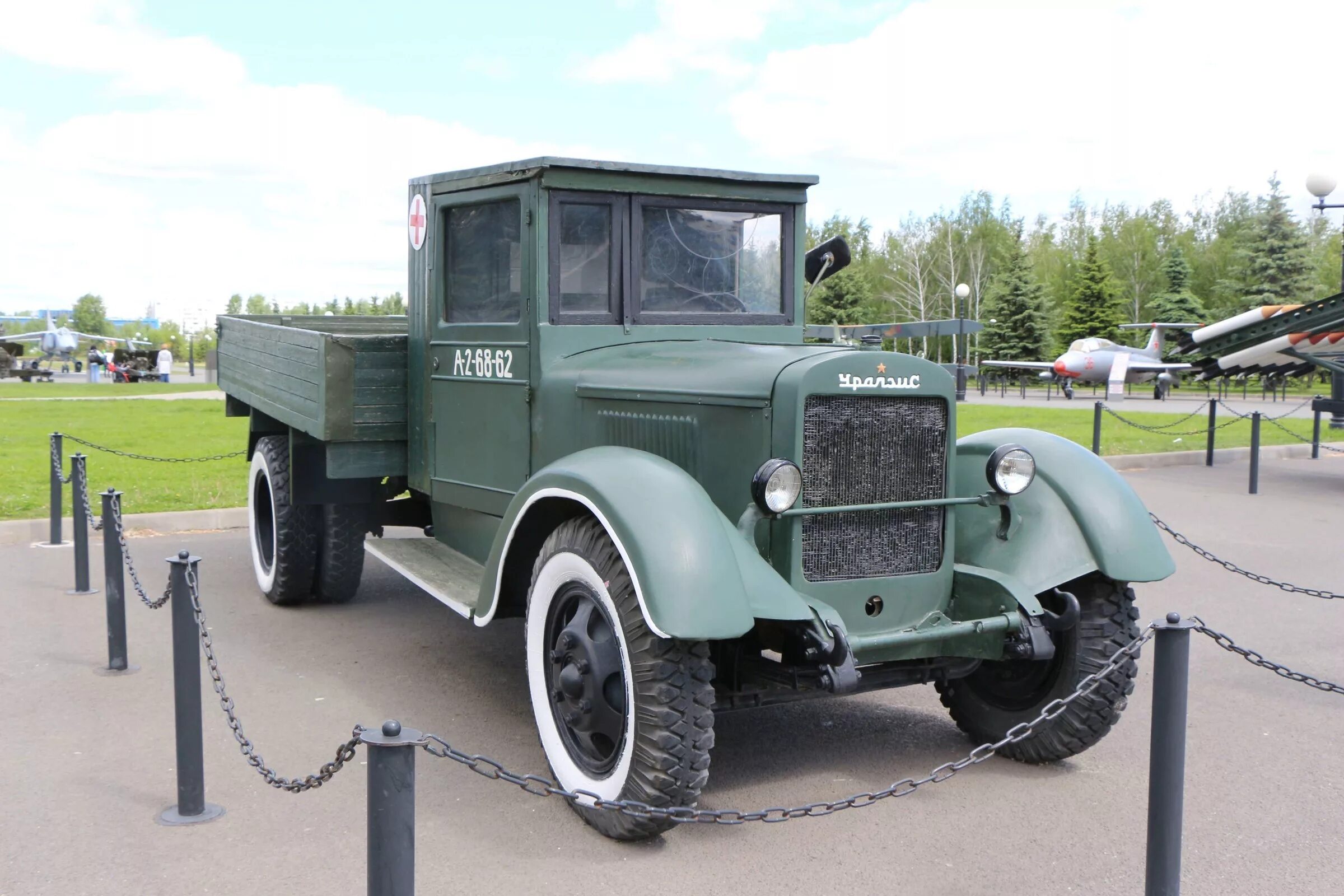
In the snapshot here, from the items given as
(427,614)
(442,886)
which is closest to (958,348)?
(427,614)

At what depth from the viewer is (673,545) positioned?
3586 millimetres

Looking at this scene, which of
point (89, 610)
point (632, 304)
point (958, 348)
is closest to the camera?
point (632, 304)

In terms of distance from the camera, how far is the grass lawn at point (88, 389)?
2875 centimetres

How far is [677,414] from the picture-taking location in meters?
4.37

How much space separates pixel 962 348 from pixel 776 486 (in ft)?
163

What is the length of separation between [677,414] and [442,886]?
1821mm

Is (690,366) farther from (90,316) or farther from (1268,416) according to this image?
(90,316)

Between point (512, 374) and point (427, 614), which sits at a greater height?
point (512, 374)

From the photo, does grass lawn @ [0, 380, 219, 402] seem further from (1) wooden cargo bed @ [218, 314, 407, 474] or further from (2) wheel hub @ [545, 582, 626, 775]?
(2) wheel hub @ [545, 582, 626, 775]

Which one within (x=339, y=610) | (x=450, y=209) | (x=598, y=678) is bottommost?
(x=339, y=610)

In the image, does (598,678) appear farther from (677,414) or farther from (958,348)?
(958,348)

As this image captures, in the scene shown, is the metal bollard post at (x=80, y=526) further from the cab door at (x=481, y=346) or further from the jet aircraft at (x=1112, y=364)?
the jet aircraft at (x=1112, y=364)

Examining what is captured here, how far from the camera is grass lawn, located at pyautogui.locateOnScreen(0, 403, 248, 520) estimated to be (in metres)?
10.5

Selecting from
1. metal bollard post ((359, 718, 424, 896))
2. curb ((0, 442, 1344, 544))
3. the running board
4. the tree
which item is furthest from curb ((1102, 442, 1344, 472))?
the tree
